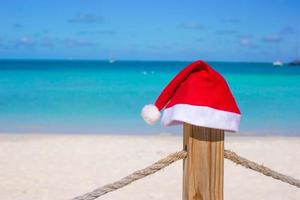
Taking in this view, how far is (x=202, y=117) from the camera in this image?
175 cm

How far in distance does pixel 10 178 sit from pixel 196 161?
4.85 metres

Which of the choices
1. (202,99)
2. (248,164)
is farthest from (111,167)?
(202,99)

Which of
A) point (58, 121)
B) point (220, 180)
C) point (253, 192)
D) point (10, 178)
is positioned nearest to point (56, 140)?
point (10, 178)

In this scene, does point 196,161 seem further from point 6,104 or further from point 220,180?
point 6,104

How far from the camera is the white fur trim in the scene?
5.73 ft

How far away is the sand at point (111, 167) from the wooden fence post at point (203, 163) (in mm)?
3675

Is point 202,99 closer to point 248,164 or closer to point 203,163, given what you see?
point 203,163

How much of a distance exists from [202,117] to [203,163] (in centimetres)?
15

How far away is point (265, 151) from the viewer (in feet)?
27.4

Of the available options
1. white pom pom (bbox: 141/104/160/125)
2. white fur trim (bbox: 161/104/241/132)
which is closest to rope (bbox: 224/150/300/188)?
white fur trim (bbox: 161/104/241/132)

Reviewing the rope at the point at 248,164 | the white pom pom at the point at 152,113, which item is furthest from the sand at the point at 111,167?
the white pom pom at the point at 152,113

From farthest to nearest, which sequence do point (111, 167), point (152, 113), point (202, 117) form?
point (111, 167) → point (152, 113) → point (202, 117)

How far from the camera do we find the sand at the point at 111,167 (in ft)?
18.5

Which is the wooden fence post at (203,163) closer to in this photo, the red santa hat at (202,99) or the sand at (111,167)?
the red santa hat at (202,99)
